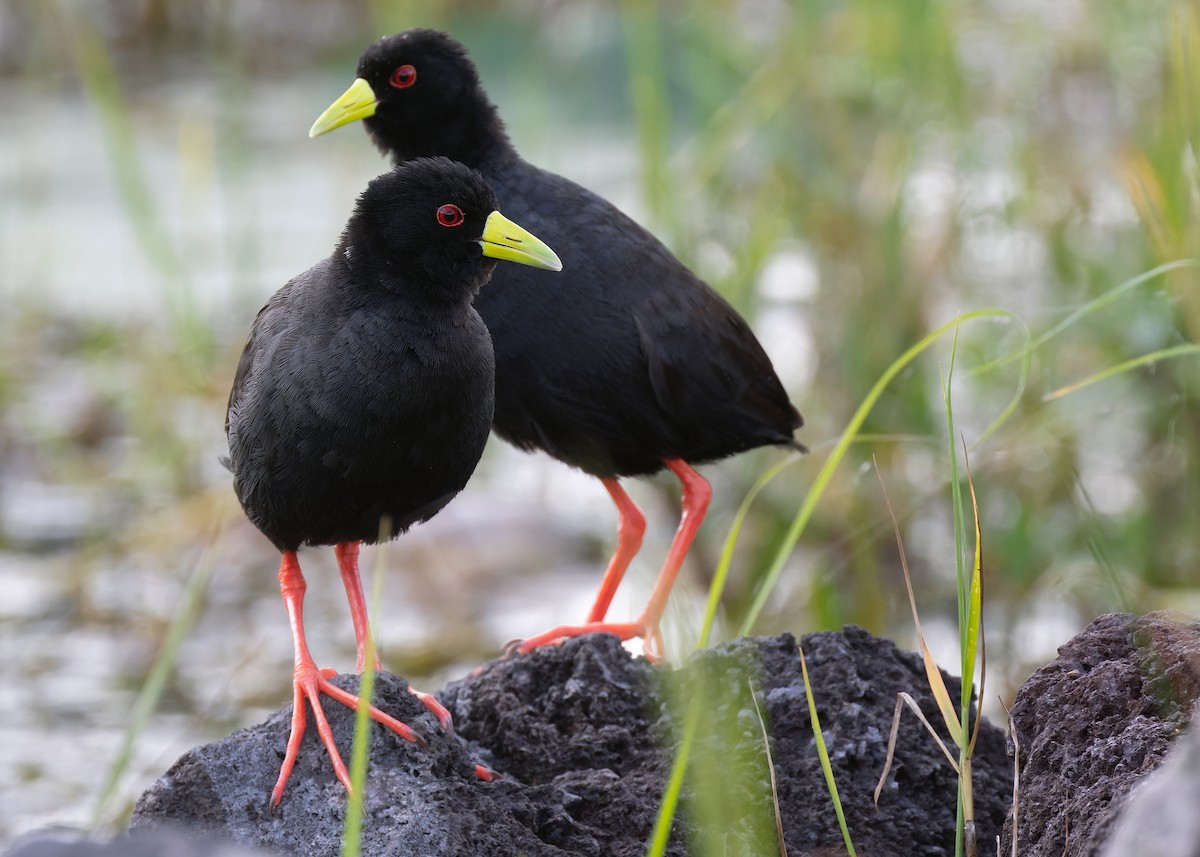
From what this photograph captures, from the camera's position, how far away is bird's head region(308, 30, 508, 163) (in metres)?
3.78

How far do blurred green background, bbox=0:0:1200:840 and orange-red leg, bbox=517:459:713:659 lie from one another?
0.26 feet

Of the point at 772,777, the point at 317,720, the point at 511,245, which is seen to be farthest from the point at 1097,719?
the point at 511,245

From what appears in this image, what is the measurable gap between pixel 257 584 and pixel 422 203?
4.07m

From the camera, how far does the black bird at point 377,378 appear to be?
286 cm

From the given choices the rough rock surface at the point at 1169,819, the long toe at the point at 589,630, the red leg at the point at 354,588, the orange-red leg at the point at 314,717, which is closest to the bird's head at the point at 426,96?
the red leg at the point at 354,588

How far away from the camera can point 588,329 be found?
11.6 feet

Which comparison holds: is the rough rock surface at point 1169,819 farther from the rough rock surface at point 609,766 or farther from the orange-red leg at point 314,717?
the orange-red leg at point 314,717

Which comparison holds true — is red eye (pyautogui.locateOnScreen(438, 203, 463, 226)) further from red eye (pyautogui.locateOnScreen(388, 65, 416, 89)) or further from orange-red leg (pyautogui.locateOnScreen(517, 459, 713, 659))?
orange-red leg (pyautogui.locateOnScreen(517, 459, 713, 659))

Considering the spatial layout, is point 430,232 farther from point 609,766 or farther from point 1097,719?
point 1097,719

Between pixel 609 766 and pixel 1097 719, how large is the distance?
2.89 ft

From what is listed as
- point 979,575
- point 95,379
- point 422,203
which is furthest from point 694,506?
point 95,379

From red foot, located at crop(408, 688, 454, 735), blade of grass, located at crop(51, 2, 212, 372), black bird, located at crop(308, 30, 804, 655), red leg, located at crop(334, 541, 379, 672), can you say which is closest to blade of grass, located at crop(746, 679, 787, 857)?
red foot, located at crop(408, 688, 454, 735)

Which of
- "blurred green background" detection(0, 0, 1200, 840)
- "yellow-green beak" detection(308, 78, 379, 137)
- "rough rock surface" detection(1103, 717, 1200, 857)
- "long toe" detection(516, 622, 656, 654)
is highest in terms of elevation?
"blurred green background" detection(0, 0, 1200, 840)

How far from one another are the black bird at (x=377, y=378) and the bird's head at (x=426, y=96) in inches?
27.3
